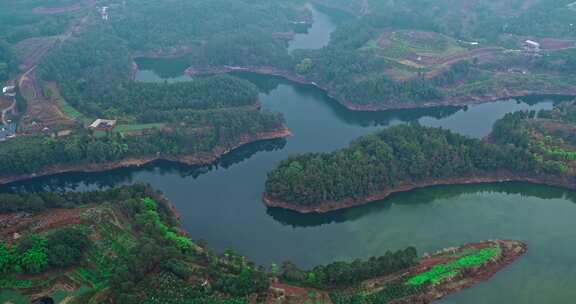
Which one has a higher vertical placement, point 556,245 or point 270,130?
point 270,130

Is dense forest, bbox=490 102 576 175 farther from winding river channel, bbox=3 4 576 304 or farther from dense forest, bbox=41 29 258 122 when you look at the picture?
dense forest, bbox=41 29 258 122

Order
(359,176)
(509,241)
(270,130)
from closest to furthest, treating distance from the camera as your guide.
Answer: (509,241), (359,176), (270,130)

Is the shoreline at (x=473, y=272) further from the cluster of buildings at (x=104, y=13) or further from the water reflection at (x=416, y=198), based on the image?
the cluster of buildings at (x=104, y=13)

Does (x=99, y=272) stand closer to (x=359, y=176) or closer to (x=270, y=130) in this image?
(x=359, y=176)

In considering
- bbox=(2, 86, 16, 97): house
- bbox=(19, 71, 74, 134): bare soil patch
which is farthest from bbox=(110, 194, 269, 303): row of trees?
bbox=(2, 86, 16, 97): house

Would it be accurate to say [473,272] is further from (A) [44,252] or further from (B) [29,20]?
(B) [29,20]

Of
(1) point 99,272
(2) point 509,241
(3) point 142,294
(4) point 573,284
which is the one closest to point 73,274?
(1) point 99,272

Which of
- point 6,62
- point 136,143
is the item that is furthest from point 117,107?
point 6,62
